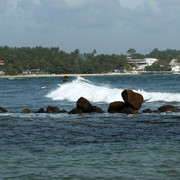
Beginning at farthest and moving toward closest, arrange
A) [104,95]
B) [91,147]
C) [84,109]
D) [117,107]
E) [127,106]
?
[104,95] → [84,109] → [117,107] → [127,106] → [91,147]

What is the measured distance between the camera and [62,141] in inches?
768

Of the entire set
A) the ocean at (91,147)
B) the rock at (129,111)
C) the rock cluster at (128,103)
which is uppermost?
the rock cluster at (128,103)

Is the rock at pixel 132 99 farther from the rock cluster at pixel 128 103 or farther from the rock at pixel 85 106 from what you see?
the rock at pixel 85 106

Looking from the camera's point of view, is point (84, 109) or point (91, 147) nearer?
point (91, 147)

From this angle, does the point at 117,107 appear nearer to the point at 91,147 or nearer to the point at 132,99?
the point at 132,99

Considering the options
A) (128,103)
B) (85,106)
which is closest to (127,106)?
(128,103)

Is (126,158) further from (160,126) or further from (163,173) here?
(160,126)

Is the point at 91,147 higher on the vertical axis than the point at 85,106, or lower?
lower

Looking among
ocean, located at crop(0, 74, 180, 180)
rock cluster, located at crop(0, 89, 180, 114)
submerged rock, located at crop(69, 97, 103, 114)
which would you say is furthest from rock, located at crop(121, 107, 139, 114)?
submerged rock, located at crop(69, 97, 103, 114)

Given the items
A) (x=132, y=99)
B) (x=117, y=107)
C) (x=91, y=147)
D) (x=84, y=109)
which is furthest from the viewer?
(x=84, y=109)

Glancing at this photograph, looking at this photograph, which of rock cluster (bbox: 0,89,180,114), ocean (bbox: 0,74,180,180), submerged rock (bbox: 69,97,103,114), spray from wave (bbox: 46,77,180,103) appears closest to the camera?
ocean (bbox: 0,74,180,180)

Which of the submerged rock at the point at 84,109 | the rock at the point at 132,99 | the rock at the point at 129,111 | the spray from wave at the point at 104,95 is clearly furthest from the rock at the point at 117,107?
the spray from wave at the point at 104,95

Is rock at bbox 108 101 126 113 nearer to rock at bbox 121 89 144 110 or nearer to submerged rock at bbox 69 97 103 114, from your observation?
rock at bbox 121 89 144 110

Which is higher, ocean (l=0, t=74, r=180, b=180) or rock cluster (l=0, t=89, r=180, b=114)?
rock cluster (l=0, t=89, r=180, b=114)
